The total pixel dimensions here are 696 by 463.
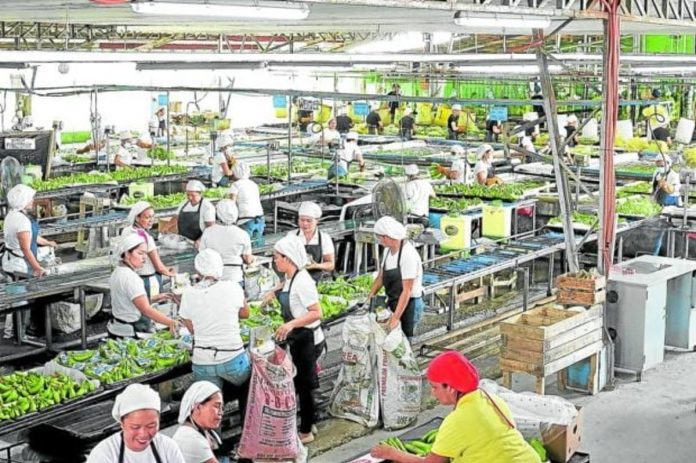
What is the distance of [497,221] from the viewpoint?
38.0 feet

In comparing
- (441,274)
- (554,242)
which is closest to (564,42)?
(554,242)

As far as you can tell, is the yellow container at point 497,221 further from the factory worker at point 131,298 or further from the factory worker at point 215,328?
the factory worker at point 215,328

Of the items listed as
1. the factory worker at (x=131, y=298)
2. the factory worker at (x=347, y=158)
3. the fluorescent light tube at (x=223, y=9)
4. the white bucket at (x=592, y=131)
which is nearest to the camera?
the fluorescent light tube at (x=223, y=9)

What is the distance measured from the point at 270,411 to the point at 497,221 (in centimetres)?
592

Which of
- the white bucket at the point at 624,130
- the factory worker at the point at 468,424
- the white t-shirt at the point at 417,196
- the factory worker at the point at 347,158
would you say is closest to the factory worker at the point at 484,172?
the factory worker at the point at 347,158

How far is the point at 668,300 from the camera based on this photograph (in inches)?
372

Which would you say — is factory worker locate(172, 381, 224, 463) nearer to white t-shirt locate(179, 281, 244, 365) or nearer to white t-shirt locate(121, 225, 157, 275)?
white t-shirt locate(179, 281, 244, 365)

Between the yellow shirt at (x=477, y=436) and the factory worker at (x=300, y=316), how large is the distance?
2294 millimetres

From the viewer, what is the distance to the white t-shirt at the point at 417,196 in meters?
11.5

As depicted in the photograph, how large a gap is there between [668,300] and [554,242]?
156cm

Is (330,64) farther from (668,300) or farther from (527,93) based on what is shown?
(527,93)

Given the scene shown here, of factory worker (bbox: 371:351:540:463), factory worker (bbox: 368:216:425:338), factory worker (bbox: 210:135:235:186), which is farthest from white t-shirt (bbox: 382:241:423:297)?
factory worker (bbox: 210:135:235:186)

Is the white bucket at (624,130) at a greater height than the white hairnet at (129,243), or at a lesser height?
greater

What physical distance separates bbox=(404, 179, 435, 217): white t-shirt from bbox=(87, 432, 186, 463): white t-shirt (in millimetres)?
7480
